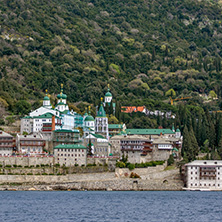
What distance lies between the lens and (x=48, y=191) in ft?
385

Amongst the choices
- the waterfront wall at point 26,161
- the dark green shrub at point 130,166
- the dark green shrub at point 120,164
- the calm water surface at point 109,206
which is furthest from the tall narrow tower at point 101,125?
the calm water surface at point 109,206

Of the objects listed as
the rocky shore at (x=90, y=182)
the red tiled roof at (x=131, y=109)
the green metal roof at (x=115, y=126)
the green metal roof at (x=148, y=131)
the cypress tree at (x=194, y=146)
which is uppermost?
the red tiled roof at (x=131, y=109)

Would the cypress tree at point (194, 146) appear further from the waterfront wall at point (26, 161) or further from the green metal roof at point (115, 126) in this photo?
the waterfront wall at point (26, 161)

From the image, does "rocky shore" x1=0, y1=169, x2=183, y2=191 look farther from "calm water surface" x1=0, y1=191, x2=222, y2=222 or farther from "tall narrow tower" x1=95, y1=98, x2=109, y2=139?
"tall narrow tower" x1=95, y1=98, x2=109, y2=139

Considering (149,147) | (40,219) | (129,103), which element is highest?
(129,103)

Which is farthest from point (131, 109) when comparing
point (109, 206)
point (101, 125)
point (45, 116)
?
point (109, 206)

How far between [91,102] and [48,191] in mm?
68236

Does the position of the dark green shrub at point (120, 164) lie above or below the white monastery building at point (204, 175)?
above

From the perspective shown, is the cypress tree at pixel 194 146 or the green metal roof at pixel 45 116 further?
the cypress tree at pixel 194 146

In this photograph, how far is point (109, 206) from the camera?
311 ft

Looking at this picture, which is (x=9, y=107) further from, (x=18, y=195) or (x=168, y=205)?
(x=168, y=205)

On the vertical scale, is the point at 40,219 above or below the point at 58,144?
below

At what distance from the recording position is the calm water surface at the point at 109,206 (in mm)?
83438

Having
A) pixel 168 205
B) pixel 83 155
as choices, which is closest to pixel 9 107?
pixel 83 155
